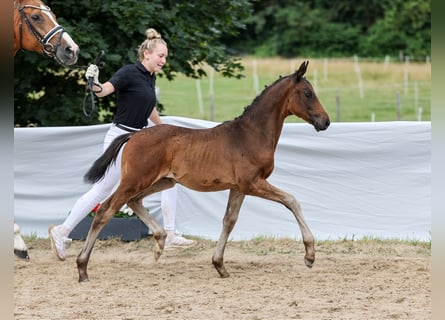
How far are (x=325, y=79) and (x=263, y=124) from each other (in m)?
29.6

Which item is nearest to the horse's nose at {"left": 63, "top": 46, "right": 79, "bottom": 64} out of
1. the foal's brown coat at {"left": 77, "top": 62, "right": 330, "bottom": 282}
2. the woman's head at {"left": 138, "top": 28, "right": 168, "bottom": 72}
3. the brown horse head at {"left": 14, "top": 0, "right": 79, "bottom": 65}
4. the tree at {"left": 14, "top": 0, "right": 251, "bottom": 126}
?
the brown horse head at {"left": 14, "top": 0, "right": 79, "bottom": 65}

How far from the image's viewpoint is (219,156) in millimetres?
5730

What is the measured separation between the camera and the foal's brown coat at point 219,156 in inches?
221

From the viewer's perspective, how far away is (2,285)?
3.33 feet

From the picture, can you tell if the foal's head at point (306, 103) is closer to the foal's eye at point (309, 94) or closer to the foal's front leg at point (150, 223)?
the foal's eye at point (309, 94)

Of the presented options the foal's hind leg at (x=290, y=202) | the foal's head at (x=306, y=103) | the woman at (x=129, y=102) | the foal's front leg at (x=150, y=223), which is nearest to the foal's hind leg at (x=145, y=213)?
the foal's front leg at (x=150, y=223)

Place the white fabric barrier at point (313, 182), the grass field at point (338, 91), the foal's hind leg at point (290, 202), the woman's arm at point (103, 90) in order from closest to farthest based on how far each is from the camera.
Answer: the foal's hind leg at point (290, 202) → the woman's arm at point (103, 90) → the white fabric barrier at point (313, 182) → the grass field at point (338, 91)

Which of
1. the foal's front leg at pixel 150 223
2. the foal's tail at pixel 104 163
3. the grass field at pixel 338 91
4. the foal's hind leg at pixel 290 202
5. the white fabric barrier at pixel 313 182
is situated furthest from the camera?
the grass field at pixel 338 91

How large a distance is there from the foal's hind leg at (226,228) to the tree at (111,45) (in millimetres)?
3419

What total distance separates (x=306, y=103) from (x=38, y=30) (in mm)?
2349

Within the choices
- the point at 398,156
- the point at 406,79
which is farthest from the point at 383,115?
the point at 398,156

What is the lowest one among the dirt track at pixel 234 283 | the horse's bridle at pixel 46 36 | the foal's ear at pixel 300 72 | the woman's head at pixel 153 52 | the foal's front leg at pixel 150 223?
the dirt track at pixel 234 283

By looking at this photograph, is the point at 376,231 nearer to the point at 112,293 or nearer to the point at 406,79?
the point at 112,293

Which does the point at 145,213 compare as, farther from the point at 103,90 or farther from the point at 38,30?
the point at 38,30
